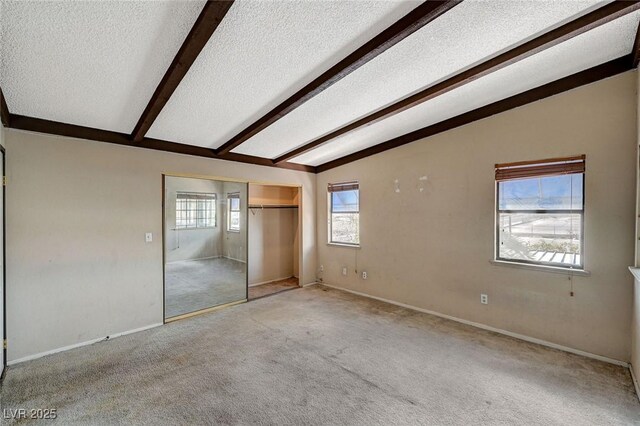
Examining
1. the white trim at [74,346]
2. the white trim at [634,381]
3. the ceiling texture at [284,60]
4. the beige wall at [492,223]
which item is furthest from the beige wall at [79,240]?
the white trim at [634,381]

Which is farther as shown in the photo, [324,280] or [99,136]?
[324,280]

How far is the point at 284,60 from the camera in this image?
2.22 metres

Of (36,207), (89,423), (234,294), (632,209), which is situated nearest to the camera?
(89,423)

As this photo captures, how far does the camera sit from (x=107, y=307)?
326cm

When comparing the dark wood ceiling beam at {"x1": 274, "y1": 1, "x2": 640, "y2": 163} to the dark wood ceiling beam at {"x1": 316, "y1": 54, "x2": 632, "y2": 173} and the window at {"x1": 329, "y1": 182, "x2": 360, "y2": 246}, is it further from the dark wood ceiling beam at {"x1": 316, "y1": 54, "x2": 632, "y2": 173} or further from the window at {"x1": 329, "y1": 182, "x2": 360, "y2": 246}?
the window at {"x1": 329, "y1": 182, "x2": 360, "y2": 246}

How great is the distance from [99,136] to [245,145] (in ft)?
5.70

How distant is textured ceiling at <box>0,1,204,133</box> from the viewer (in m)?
1.65

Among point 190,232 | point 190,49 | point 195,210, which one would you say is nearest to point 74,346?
point 190,232

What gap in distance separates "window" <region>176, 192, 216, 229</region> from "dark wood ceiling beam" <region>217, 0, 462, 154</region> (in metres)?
1.85

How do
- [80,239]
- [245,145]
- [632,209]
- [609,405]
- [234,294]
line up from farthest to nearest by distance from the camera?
1. [234,294]
2. [245,145]
3. [80,239]
4. [632,209]
5. [609,405]

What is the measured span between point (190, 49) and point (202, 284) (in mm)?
3577

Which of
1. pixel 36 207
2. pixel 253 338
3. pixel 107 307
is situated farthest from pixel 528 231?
pixel 36 207

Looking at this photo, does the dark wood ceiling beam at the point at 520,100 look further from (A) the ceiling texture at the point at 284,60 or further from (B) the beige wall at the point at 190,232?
(B) the beige wall at the point at 190,232

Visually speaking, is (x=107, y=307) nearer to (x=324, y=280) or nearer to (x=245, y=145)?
(x=245, y=145)
